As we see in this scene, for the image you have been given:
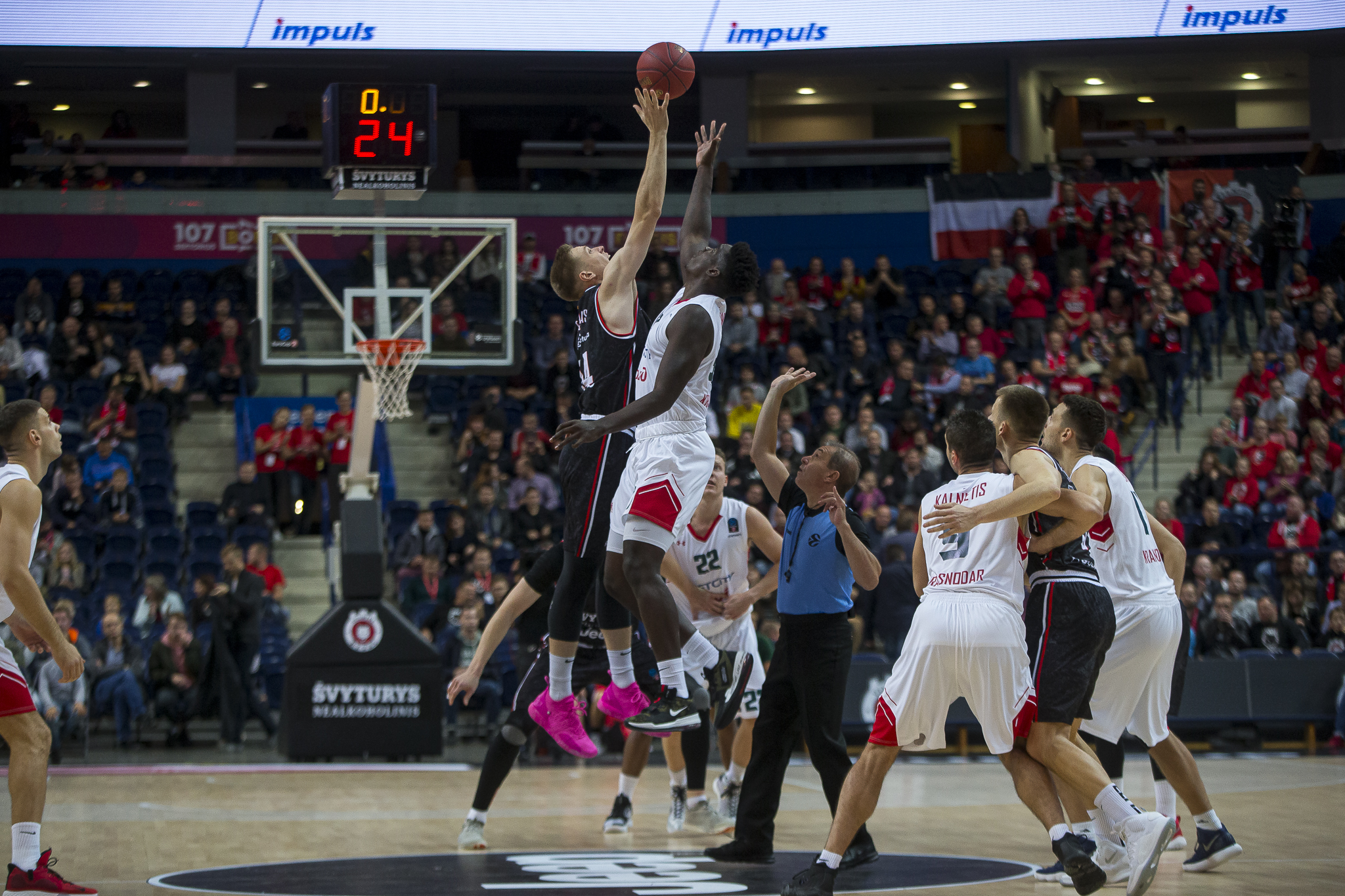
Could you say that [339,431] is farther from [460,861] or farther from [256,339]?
[460,861]

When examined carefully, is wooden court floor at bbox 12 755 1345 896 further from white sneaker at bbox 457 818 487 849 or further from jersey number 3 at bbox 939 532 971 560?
jersey number 3 at bbox 939 532 971 560

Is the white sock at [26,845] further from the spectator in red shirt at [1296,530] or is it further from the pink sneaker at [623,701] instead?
the spectator in red shirt at [1296,530]

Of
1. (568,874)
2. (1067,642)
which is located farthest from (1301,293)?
(568,874)

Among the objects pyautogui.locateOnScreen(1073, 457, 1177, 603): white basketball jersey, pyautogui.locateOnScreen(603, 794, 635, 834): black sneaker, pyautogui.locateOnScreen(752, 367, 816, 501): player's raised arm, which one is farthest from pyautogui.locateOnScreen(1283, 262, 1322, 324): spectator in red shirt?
pyautogui.locateOnScreen(752, 367, 816, 501): player's raised arm

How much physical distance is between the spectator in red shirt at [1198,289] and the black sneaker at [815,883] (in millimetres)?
14507

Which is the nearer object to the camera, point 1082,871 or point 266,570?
point 1082,871

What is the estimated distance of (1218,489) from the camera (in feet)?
52.7

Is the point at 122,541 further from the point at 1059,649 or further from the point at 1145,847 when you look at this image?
the point at 1145,847

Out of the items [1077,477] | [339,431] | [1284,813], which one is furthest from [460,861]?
[339,431]

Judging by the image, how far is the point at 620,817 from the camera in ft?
26.2

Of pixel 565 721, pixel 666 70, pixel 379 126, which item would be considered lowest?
pixel 565 721

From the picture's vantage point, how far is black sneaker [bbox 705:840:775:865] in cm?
684

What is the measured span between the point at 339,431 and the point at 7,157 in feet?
28.4

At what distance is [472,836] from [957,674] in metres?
2.88
